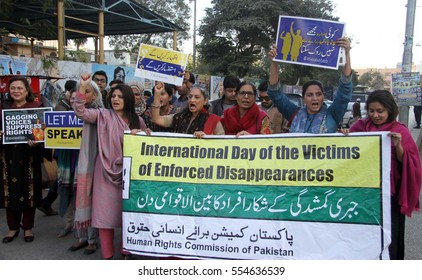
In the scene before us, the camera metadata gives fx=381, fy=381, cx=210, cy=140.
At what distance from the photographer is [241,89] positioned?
3.65 m

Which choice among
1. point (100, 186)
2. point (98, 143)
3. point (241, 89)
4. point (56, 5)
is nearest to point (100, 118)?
point (98, 143)

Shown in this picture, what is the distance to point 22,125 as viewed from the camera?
4.10 m

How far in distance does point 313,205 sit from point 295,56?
152 centimetres

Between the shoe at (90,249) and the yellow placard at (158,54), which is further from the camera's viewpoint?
the yellow placard at (158,54)

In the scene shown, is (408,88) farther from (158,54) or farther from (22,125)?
(22,125)

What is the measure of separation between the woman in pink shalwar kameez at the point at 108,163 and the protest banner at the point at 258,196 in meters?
0.18

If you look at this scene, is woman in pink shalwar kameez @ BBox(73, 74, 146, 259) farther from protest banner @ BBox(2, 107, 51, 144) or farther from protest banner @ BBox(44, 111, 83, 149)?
protest banner @ BBox(2, 107, 51, 144)

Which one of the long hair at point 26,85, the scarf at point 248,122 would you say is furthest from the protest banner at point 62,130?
the scarf at point 248,122

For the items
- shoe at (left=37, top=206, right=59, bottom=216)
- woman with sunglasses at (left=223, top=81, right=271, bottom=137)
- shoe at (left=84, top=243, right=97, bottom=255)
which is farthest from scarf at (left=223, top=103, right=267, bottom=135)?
shoe at (left=37, top=206, right=59, bottom=216)

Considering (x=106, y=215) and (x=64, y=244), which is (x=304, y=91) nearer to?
(x=106, y=215)

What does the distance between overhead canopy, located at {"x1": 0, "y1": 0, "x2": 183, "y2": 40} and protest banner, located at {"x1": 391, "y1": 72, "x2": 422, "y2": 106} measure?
10.00 metres

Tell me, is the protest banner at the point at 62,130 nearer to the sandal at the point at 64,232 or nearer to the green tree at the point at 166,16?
the sandal at the point at 64,232

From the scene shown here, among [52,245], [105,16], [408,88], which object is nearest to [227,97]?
[52,245]

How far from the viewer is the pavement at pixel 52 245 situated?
380 cm
